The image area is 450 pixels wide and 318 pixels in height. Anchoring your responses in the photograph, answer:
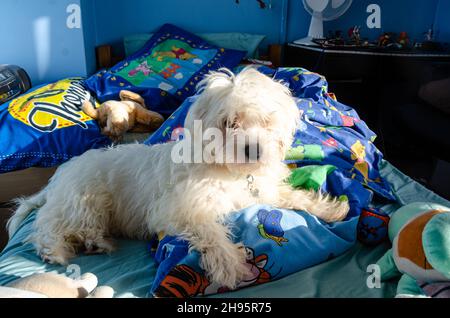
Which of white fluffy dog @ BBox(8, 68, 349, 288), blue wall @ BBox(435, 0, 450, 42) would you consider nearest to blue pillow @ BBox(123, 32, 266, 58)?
blue wall @ BBox(435, 0, 450, 42)

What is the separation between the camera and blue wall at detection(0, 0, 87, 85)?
2.98m

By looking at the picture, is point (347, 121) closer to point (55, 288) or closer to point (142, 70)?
point (142, 70)

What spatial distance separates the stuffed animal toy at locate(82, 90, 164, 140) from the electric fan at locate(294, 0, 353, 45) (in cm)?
178

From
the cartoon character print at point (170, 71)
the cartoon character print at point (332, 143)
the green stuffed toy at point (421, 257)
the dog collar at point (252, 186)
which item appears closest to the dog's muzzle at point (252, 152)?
the dog collar at point (252, 186)

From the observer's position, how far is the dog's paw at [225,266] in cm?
121

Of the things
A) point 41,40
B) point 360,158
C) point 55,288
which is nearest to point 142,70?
point 41,40

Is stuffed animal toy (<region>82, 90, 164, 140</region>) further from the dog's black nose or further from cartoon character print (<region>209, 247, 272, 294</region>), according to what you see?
cartoon character print (<region>209, 247, 272, 294</region>)

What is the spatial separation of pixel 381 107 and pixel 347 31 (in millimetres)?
909

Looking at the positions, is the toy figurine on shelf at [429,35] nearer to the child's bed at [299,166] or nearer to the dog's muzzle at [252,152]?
the child's bed at [299,166]

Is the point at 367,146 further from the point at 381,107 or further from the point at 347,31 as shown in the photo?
the point at 347,31

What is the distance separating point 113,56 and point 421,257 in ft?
11.1

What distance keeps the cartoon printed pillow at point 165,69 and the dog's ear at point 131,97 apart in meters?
0.07

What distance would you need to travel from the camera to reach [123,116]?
2512 mm
